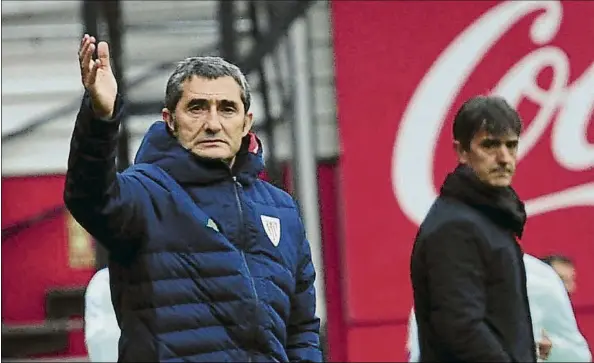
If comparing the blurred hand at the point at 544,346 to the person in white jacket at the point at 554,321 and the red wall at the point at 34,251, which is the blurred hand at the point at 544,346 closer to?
the person in white jacket at the point at 554,321

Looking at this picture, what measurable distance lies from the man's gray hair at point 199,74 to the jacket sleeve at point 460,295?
0.61 m

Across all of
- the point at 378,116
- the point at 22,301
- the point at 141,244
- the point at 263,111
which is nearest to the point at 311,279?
the point at 141,244

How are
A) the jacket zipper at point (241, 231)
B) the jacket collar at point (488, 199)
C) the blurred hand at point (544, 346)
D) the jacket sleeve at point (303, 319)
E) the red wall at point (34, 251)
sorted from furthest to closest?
the red wall at point (34, 251), the blurred hand at point (544, 346), the jacket collar at point (488, 199), the jacket sleeve at point (303, 319), the jacket zipper at point (241, 231)

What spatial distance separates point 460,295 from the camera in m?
2.97

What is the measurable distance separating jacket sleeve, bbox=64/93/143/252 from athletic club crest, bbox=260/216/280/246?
307mm

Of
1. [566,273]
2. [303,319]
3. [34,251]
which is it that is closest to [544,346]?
Result: [303,319]

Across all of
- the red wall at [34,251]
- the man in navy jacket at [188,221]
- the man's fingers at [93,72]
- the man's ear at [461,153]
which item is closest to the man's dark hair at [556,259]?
the man's ear at [461,153]

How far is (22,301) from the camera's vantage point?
7.88 metres

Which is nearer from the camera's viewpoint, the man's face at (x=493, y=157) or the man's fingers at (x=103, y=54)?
the man's fingers at (x=103, y=54)

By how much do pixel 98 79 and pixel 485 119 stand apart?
1080mm

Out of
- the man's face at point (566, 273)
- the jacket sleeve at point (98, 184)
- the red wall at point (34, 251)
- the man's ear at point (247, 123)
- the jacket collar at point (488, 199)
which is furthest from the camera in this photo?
the red wall at point (34, 251)

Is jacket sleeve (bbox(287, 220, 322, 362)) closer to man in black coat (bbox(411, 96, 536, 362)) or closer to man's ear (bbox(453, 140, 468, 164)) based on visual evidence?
man in black coat (bbox(411, 96, 536, 362))

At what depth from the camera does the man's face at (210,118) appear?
2699 millimetres

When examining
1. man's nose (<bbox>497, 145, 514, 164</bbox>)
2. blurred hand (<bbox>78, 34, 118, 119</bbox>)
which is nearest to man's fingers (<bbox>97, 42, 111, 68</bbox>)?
blurred hand (<bbox>78, 34, 118, 119</bbox>)
